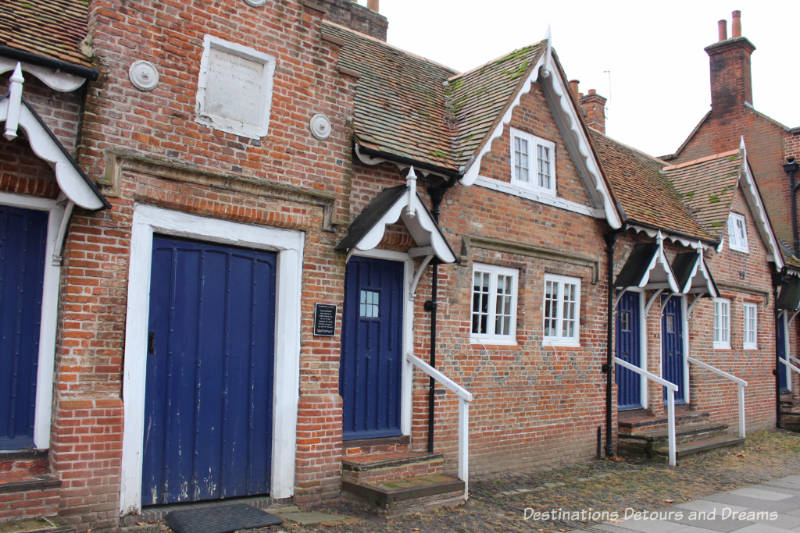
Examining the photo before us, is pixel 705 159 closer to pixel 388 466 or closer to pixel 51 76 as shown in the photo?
pixel 388 466

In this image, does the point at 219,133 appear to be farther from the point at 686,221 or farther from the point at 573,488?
the point at 686,221

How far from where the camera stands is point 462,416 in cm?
850

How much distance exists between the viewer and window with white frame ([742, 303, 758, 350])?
1662 centimetres

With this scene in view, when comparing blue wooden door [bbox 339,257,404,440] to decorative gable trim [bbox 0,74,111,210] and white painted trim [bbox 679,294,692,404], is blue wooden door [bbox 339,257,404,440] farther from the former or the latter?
white painted trim [bbox 679,294,692,404]

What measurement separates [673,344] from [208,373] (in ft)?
36.0

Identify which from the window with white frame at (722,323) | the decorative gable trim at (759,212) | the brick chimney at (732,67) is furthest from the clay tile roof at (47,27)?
the brick chimney at (732,67)

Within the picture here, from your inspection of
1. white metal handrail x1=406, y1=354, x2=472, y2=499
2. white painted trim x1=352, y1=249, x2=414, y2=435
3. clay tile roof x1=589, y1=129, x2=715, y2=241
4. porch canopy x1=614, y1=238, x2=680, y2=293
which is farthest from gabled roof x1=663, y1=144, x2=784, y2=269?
white metal handrail x1=406, y1=354, x2=472, y2=499

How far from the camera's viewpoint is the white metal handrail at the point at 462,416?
27.2 feet

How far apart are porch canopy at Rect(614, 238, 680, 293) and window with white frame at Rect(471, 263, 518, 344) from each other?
2793 millimetres

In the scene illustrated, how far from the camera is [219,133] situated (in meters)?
7.12

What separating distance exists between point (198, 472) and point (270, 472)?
863 mm

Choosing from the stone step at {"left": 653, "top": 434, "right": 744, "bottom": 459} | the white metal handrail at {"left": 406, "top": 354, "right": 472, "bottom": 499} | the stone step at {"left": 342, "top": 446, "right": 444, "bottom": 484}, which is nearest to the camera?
the stone step at {"left": 342, "top": 446, "right": 444, "bottom": 484}

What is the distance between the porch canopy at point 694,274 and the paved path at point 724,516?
4740 millimetres

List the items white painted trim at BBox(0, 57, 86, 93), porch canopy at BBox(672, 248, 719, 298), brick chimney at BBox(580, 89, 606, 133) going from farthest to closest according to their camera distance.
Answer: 1. brick chimney at BBox(580, 89, 606, 133)
2. porch canopy at BBox(672, 248, 719, 298)
3. white painted trim at BBox(0, 57, 86, 93)
